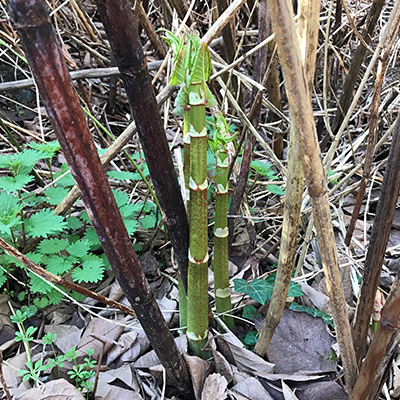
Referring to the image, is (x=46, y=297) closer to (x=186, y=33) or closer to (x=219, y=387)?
(x=219, y=387)

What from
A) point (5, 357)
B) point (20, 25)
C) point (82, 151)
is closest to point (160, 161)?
point (82, 151)

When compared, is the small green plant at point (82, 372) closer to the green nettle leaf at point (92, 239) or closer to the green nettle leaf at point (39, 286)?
the green nettle leaf at point (39, 286)

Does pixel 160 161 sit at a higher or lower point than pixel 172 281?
higher

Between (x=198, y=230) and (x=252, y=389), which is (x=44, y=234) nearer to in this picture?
(x=198, y=230)

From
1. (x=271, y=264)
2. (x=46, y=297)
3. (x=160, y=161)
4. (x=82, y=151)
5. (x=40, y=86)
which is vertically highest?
(x=40, y=86)

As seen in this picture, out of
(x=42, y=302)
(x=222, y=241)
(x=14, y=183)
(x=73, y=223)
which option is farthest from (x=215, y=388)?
(x=14, y=183)

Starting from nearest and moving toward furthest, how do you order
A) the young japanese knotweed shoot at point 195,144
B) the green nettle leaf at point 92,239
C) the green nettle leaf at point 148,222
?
the young japanese knotweed shoot at point 195,144, the green nettle leaf at point 92,239, the green nettle leaf at point 148,222

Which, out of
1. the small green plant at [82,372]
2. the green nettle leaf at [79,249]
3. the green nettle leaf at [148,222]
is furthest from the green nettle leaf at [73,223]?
the small green plant at [82,372]

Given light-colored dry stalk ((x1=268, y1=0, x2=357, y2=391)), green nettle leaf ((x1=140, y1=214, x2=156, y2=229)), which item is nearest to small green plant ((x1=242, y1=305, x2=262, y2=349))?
light-colored dry stalk ((x1=268, y1=0, x2=357, y2=391))
